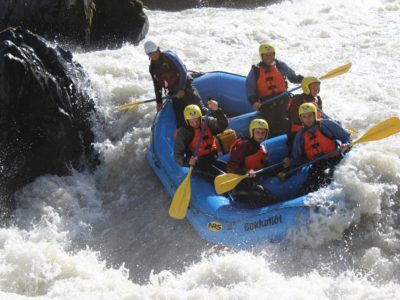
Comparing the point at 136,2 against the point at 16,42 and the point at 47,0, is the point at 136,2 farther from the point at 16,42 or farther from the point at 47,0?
the point at 16,42

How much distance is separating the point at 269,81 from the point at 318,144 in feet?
4.30

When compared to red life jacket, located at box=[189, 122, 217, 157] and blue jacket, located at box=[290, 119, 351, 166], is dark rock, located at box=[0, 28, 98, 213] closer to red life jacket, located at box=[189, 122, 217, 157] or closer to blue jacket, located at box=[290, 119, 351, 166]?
red life jacket, located at box=[189, 122, 217, 157]

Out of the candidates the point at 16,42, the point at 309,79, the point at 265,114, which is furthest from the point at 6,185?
the point at 309,79

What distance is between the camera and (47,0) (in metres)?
9.47

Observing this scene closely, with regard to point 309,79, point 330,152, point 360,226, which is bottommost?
point 360,226

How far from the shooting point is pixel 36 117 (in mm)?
6723

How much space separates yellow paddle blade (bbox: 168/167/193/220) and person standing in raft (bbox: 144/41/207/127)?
1.32m

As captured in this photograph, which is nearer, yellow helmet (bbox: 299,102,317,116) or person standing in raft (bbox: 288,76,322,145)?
yellow helmet (bbox: 299,102,317,116)

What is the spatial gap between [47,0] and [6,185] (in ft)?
13.4

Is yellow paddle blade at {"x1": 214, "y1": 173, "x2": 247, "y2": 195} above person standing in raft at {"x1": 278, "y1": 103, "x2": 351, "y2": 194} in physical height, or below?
below

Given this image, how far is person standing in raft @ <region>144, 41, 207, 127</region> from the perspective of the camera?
22.8 feet

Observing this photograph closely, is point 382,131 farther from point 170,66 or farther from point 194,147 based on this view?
point 170,66

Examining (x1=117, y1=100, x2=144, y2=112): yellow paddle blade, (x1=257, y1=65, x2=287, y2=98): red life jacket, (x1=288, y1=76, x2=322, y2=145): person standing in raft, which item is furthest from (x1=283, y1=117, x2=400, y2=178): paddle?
(x1=117, y1=100, x2=144, y2=112): yellow paddle blade

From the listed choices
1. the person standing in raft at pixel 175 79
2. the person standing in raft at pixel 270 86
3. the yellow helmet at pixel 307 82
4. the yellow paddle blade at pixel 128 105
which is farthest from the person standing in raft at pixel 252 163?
the yellow paddle blade at pixel 128 105
